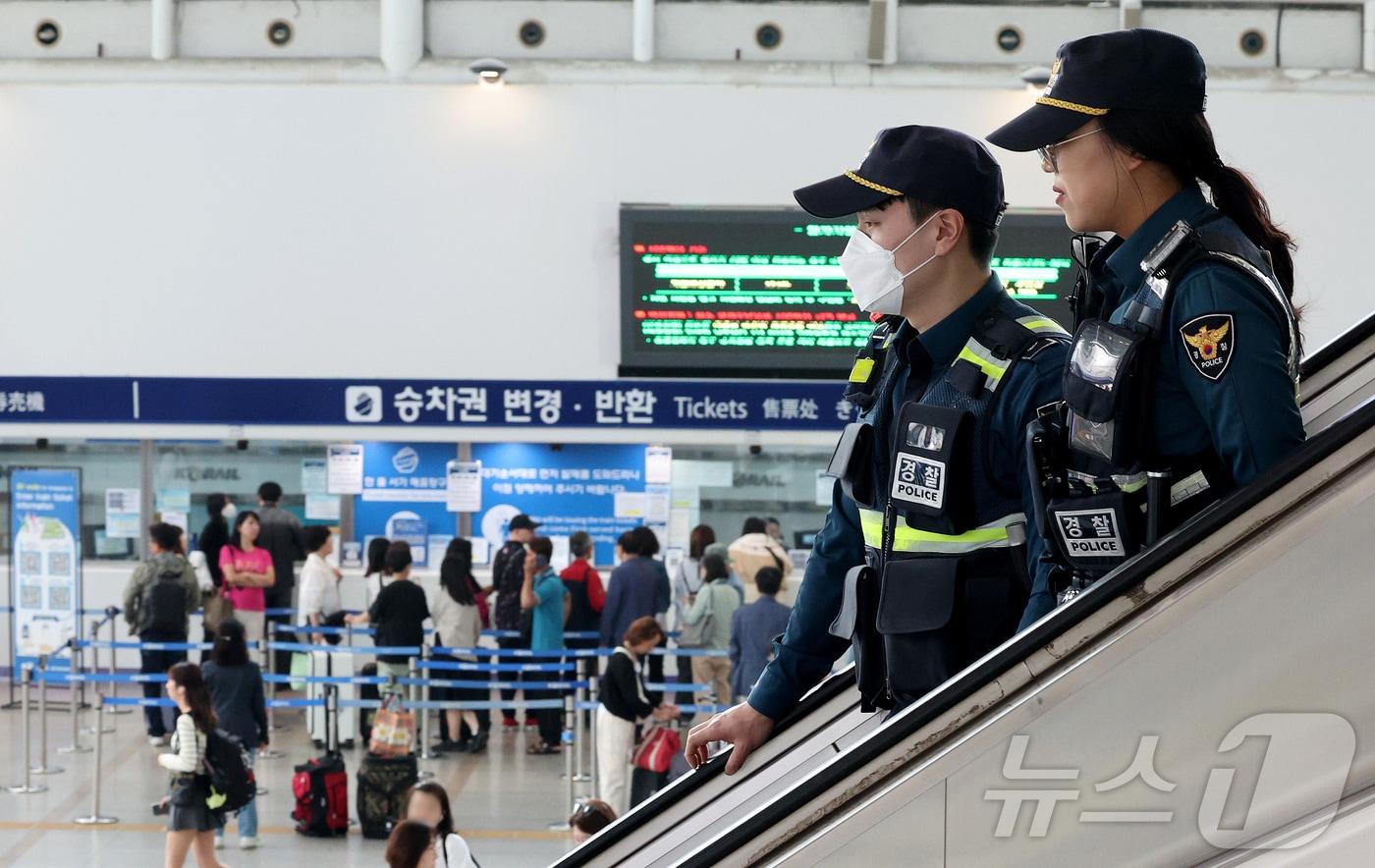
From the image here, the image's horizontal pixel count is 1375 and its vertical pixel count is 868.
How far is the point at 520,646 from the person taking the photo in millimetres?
11430

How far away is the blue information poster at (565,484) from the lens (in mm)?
12312

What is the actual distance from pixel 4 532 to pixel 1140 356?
13.8m

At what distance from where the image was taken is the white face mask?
2.42m

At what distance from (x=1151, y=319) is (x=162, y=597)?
34.3ft

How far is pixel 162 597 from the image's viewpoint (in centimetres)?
1124

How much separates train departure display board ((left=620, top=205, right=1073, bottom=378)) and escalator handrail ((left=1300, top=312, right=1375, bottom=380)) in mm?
7854

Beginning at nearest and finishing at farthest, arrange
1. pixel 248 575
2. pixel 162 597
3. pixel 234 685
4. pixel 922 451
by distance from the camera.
→ pixel 922 451, pixel 234 685, pixel 162 597, pixel 248 575

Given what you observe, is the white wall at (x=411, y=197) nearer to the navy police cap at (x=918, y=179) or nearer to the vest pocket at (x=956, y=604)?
the navy police cap at (x=918, y=179)

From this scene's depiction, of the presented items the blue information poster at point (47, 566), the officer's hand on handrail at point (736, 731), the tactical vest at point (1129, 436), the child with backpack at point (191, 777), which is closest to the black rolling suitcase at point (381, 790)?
the child with backpack at point (191, 777)

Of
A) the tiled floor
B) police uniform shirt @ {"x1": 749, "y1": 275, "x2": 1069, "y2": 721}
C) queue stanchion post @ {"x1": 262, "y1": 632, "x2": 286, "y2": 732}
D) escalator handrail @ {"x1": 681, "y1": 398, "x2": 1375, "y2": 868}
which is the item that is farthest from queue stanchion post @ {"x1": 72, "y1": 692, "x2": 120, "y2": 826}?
escalator handrail @ {"x1": 681, "y1": 398, "x2": 1375, "y2": 868}

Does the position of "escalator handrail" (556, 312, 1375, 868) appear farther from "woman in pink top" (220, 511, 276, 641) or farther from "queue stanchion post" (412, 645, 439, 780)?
"woman in pink top" (220, 511, 276, 641)

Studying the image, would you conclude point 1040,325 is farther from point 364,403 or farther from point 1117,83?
point 364,403

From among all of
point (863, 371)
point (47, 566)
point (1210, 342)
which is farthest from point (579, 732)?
point (1210, 342)

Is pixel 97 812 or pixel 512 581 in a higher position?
pixel 512 581
